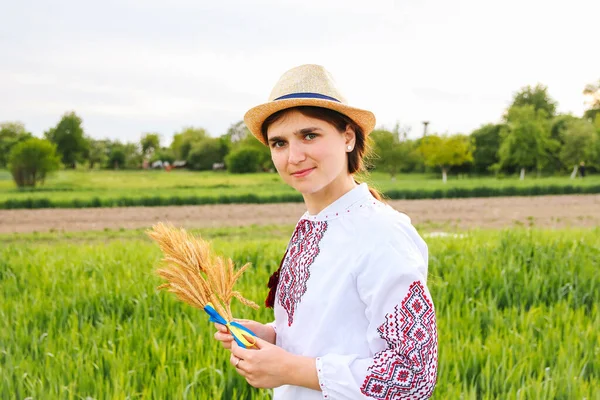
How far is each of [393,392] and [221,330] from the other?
51 cm

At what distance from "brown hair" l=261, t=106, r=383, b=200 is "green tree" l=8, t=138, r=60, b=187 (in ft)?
91.3

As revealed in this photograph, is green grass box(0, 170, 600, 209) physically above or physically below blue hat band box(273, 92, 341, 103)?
below

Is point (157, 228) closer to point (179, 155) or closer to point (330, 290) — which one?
point (330, 290)

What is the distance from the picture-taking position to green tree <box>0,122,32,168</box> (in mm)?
30156

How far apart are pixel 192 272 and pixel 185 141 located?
52813 mm

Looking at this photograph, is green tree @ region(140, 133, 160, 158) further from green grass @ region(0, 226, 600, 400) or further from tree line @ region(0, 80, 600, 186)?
green grass @ region(0, 226, 600, 400)

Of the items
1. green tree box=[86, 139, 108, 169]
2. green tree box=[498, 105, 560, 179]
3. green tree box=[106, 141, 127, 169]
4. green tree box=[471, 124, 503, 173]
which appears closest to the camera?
green tree box=[498, 105, 560, 179]

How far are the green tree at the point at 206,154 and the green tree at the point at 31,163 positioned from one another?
2145cm

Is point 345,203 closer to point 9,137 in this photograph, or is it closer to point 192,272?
point 192,272

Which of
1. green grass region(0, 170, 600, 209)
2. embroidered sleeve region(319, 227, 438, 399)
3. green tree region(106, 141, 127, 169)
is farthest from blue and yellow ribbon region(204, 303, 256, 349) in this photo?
green tree region(106, 141, 127, 169)

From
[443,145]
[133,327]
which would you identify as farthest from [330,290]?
[443,145]

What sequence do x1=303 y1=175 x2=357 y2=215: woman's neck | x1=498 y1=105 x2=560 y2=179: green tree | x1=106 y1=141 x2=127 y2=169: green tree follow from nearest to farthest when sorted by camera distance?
1. x1=303 y1=175 x2=357 y2=215: woman's neck
2. x1=498 y1=105 x2=560 y2=179: green tree
3. x1=106 y1=141 x2=127 y2=169: green tree

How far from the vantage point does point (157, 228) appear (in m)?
1.63

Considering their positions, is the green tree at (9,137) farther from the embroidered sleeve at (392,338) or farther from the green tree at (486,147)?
the green tree at (486,147)
